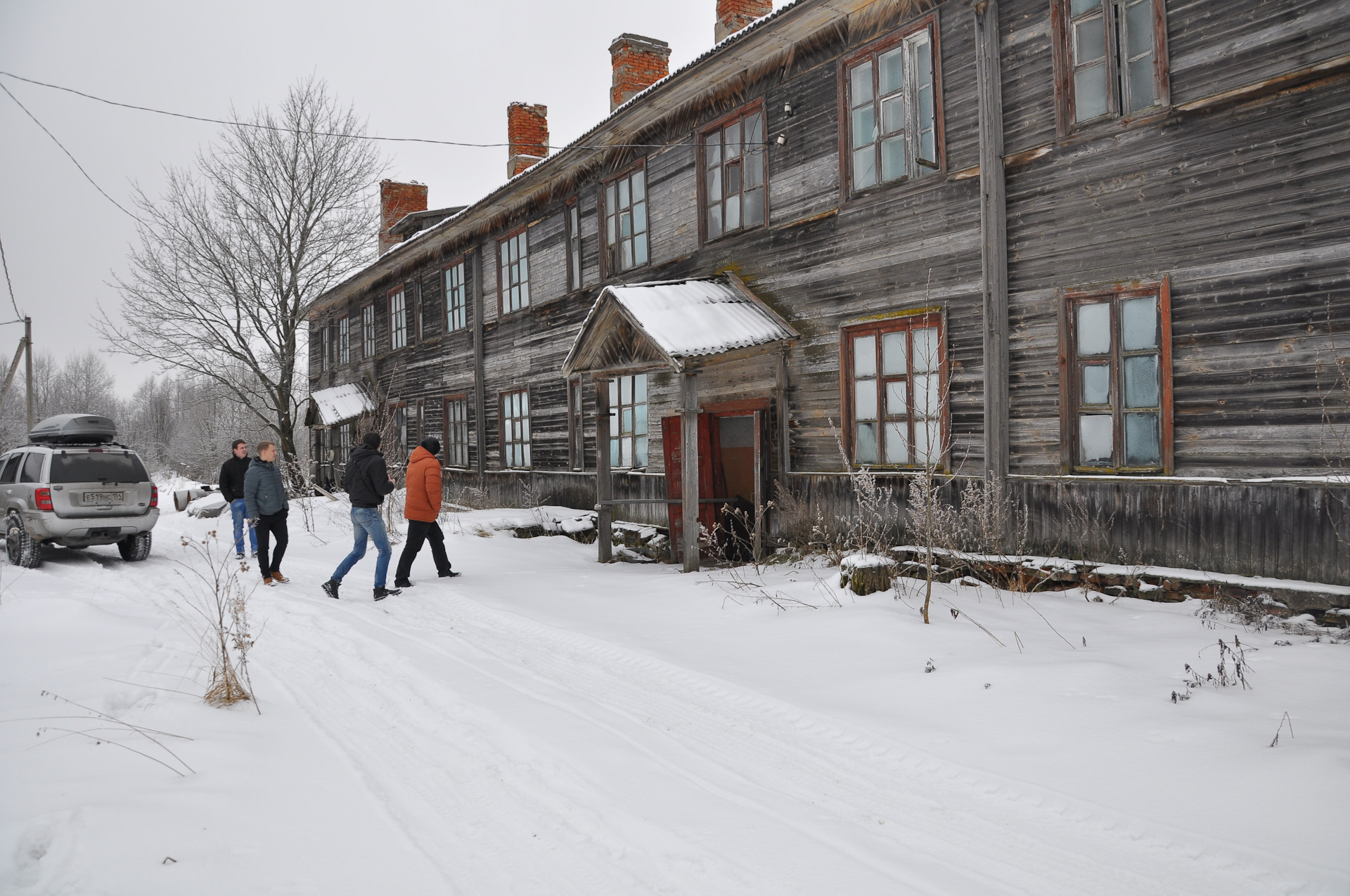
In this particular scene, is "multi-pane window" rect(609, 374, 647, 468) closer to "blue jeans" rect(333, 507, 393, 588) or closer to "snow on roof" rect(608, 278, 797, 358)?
"snow on roof" rect(608, 278, 797, 358)

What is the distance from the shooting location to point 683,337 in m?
9.43

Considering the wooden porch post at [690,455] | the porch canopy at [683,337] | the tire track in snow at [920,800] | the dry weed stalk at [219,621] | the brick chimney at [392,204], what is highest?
the brick chimney at [392,204]

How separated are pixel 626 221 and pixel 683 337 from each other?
16.0 feet

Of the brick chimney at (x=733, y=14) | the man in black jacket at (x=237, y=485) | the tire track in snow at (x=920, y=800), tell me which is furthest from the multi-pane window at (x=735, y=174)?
the man in black jacket at (x=237, y=485)

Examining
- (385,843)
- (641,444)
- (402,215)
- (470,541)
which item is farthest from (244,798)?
(402,215)

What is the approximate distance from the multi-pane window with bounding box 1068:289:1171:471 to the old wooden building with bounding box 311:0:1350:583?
0.08 feet

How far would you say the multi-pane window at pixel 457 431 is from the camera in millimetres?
19328

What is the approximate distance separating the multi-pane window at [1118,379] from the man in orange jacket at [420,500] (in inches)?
264

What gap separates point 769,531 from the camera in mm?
10484

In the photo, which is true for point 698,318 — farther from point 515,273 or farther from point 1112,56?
point 515,273

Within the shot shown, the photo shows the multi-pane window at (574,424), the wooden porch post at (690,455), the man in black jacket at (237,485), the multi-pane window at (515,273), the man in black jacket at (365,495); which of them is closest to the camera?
the man in black jacket at (365,495)

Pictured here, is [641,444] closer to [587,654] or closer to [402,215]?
[587,654]

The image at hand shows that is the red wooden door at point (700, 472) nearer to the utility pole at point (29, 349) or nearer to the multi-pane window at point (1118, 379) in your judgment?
the multi-pane window at point (1118, 379)

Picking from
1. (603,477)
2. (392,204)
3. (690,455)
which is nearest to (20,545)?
(603,477)
